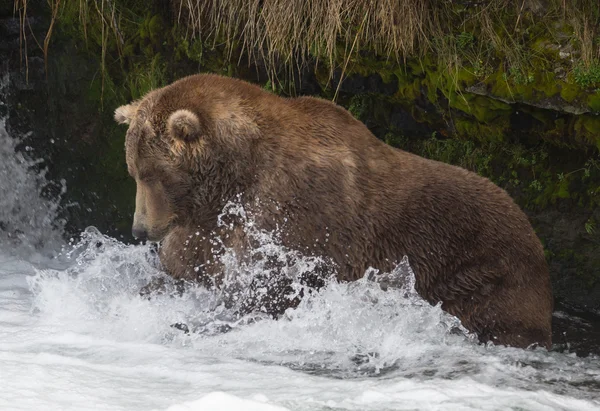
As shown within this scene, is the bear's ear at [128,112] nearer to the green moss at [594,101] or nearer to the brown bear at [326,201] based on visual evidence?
the brown bear at [326,201]

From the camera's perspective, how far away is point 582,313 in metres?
7.43

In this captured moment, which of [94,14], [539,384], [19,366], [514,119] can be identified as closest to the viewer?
[19,366]

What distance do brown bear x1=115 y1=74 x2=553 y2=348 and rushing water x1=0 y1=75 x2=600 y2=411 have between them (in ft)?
0.60

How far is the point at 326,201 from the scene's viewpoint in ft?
19.9

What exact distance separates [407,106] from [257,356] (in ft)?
9.96

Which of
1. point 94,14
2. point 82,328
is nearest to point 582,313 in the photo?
point 82,328

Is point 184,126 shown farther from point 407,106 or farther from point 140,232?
point 407,106

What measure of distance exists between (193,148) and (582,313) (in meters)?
3.49

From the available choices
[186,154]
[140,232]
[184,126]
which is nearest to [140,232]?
[140,232]

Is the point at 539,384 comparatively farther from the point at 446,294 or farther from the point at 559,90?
the point at 559,90

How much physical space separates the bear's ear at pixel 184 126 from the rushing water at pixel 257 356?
78 centimetres

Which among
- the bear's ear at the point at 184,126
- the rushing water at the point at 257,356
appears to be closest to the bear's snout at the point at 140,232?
the rushing water at the point at 257,356

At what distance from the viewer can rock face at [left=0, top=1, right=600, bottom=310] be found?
6719 millimetres

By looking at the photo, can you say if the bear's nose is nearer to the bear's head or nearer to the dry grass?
the bear's head
